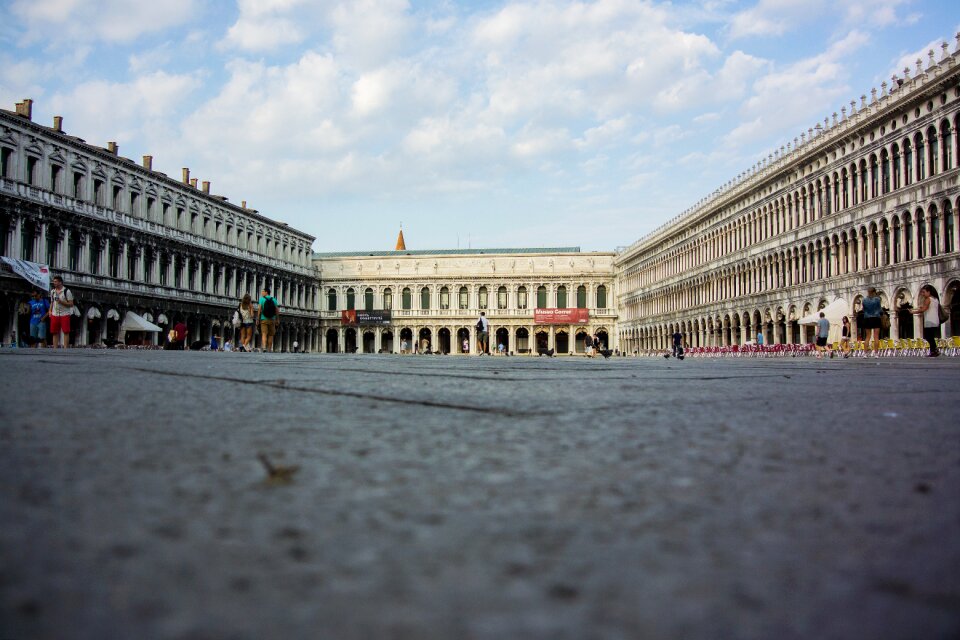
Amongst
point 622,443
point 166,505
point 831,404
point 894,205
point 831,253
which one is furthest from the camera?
point 831,253

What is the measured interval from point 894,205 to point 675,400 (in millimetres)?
27762

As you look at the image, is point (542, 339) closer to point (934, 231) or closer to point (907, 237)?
point (907, 237)

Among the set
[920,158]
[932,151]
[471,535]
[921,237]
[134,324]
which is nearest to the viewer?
[471,535]

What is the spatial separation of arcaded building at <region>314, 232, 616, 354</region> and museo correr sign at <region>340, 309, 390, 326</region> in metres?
0.08

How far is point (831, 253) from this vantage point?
101ft

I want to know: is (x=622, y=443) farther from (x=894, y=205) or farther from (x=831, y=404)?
(x=894, y=205)

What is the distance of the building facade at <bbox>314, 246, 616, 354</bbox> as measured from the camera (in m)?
60.6

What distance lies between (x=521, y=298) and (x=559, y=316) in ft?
11.1

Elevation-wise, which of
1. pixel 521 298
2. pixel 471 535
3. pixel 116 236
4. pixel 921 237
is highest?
pixel 116 236

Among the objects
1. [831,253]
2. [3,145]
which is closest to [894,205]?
[831,253]

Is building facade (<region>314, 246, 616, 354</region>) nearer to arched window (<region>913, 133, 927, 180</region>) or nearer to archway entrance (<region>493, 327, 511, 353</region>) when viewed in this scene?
archway entrance (<region>493, 327, 511, 353</region>)

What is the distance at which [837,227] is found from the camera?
30141 mm

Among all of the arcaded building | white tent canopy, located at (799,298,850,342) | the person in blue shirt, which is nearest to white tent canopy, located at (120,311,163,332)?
the person in blue shirt

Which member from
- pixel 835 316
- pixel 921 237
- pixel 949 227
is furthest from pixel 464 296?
pixel 949 227
